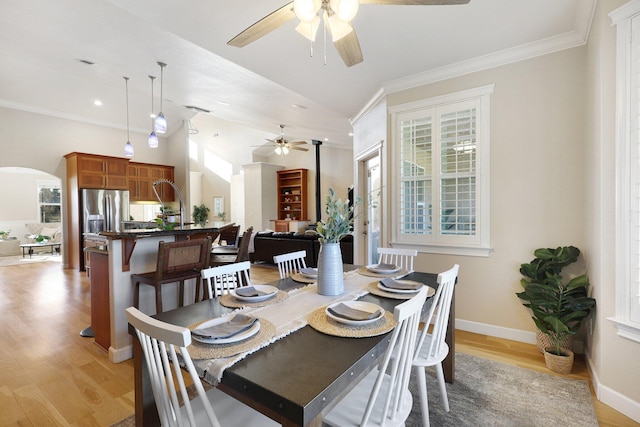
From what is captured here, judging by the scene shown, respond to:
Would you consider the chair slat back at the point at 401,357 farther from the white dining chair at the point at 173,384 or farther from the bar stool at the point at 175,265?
the bar stool at the point at 175,265

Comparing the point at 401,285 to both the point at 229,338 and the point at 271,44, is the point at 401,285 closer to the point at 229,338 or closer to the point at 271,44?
the point at 229,338

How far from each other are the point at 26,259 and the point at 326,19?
33.7 feet

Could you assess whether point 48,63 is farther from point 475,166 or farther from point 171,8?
point 475,166

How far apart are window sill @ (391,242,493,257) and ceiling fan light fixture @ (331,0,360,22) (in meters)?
2.48

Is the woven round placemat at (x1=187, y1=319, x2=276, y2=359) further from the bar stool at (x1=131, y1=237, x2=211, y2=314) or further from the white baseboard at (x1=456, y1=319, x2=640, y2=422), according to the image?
the white baseboard at (x1=456, y1=319, x2=640, y2=422)

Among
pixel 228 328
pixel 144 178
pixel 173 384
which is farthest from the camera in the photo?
pixel 144 178

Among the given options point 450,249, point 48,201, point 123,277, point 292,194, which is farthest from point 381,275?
point 48,201

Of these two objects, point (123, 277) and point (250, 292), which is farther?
point (123, 277)

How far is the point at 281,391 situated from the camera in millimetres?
885

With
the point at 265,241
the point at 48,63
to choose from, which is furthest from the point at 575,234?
the point at 48,63

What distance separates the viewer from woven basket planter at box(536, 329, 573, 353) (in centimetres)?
254

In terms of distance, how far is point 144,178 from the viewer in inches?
338

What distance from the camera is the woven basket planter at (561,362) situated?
2367mm

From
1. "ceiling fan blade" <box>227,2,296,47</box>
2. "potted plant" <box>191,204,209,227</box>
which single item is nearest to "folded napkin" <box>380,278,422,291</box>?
"ceiling fan blade" <box>227,2,296,47</box>
